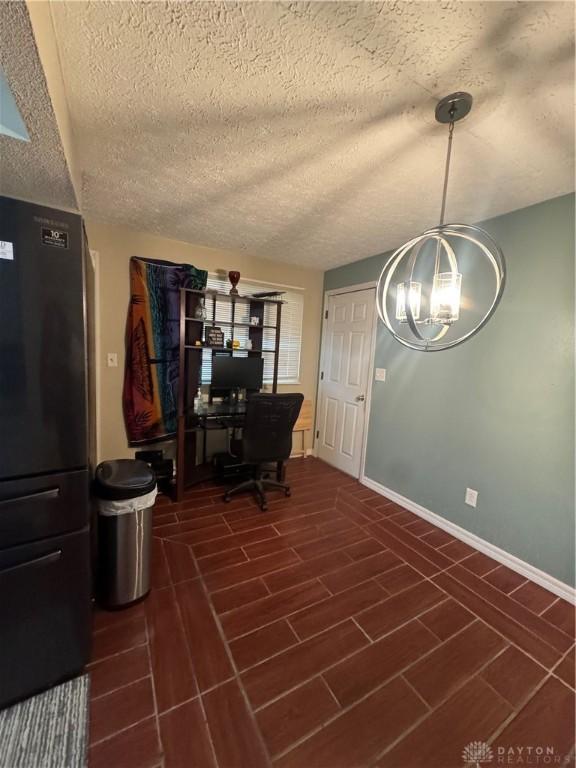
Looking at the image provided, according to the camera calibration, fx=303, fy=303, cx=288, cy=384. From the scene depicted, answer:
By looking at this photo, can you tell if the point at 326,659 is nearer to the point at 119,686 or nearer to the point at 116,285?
the point at 119,686

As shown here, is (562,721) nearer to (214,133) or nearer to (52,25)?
(214,133)

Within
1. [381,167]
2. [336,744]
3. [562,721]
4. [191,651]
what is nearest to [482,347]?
[381,167]

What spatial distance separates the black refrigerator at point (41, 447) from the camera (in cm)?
104

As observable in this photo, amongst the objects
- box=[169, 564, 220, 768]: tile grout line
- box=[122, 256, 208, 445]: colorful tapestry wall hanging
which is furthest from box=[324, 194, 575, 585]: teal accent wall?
box=[122, 256, 208, 445]: colorful tapestry wall hanging

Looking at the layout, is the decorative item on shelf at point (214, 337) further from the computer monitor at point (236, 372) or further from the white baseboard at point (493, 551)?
the white baseboard at point (493, 551)

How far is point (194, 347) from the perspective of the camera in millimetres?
2920

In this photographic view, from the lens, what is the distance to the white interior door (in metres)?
3.37

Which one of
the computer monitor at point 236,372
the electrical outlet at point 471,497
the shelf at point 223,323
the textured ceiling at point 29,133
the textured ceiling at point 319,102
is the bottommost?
the electrical outlet at point 471,497

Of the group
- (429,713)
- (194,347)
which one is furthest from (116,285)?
(429,713)

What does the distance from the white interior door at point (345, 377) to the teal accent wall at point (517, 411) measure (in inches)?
29.8

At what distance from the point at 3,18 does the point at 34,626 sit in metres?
1.85

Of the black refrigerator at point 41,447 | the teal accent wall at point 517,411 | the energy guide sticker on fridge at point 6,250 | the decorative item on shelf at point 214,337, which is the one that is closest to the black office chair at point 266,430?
the decorative item on shelf at point 214,337

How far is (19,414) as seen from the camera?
107 centimetres

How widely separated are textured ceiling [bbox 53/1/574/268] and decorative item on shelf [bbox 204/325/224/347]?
3.81 ft
